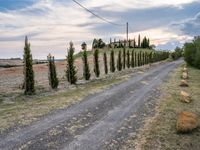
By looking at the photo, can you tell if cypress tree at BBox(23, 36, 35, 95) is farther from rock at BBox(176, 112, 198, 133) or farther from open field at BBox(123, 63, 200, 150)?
rock at BBox(176, 112, 198, 133)

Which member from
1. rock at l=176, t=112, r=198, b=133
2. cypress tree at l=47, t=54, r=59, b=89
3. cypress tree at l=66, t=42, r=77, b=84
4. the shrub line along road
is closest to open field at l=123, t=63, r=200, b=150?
rock at l=176, t=112, r=198, b=133

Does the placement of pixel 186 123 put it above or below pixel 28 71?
below

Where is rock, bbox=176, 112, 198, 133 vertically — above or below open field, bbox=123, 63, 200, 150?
above

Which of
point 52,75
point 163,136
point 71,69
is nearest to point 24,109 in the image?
point 163,136

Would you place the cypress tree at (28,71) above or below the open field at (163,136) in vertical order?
above

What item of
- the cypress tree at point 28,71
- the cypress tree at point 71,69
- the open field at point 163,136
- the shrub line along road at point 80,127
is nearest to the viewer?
the shrub line along road at point 80,127

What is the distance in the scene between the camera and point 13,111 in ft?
56.9

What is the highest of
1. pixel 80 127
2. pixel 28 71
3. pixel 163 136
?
pixel 28 71

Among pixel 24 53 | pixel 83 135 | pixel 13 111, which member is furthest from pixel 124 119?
pixel 24 53

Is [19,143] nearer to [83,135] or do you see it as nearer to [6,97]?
[83,135]

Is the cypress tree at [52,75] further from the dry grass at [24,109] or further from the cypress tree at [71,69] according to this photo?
the dry grass at [24,109]

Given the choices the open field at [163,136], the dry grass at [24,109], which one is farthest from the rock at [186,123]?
the dry grass at [24,109]

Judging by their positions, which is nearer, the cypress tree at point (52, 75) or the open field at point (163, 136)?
the open field at point (163, 136)

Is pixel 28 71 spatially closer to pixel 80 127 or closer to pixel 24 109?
pixel 24 109
